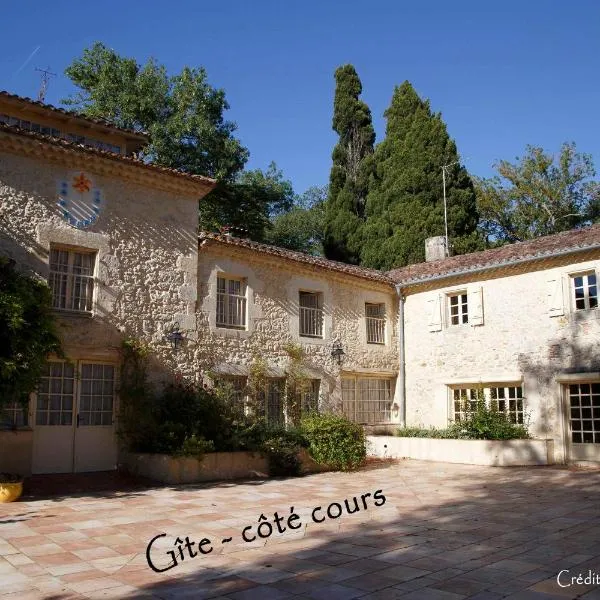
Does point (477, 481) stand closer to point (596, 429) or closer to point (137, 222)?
point (596, 429)

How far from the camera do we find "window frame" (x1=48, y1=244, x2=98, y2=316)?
11312 millimetres

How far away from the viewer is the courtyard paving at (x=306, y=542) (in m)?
5.03

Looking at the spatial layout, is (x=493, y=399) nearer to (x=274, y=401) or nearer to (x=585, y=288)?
(x=585, y=288)

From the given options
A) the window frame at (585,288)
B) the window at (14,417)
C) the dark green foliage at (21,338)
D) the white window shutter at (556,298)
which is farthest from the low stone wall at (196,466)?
the window frame at (585,288)

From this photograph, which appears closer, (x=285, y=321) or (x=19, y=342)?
(x=19, y=342)

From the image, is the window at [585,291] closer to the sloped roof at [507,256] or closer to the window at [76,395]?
the sloped roof at [507,256]

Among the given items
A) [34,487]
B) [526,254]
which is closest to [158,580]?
[34,487]

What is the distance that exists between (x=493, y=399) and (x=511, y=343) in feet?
4.86

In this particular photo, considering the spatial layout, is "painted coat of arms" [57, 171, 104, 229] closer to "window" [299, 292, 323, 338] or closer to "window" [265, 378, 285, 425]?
"window" [265, 378, 285, 425]

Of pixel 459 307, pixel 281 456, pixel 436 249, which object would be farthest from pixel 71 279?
pixel 436 249

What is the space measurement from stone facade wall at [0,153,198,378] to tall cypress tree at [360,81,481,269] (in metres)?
12.7

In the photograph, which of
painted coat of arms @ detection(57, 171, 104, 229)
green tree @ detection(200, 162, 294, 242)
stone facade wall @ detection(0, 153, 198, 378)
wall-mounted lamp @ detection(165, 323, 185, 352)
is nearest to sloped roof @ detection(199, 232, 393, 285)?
stone facade wall @ detection(0, 153, 198, 378)

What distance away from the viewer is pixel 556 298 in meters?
14.4

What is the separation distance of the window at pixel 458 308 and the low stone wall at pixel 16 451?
10649mm
